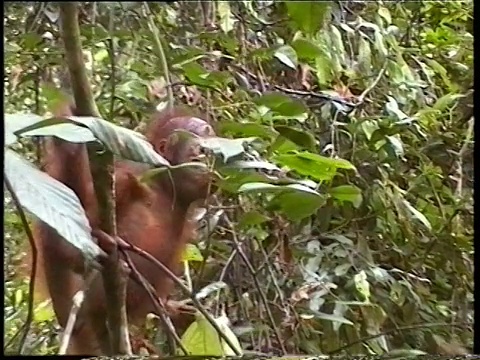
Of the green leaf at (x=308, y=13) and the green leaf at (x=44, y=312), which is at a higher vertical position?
the green leaf at (x=308, y=13)

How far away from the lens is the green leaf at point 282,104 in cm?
127

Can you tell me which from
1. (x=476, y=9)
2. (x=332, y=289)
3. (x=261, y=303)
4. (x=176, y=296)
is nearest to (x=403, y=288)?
(x=332, y=289)

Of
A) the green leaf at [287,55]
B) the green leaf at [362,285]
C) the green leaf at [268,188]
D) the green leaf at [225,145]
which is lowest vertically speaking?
the green leaf at [362,285]

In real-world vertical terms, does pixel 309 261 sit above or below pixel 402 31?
below

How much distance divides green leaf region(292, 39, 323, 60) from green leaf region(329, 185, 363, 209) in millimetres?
220

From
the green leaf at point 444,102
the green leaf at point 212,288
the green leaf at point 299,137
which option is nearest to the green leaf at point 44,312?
the green leaf at point 212,288

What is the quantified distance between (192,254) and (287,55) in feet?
1.19

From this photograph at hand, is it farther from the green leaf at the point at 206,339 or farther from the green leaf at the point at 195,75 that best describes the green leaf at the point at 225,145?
the green leaf at the point at 206,339

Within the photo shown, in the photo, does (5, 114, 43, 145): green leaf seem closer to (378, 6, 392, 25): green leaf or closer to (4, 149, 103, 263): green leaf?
(4, 149, 103, 263): green leaf

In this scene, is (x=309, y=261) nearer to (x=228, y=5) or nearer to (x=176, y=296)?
(x=176, y=296)

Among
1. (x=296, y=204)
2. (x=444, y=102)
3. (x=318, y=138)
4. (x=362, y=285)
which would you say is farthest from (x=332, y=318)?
(x=444, y=102)

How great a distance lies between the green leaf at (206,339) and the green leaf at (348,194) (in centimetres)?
28

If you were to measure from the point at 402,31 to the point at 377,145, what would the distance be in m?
0.20

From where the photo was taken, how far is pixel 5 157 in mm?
1227
